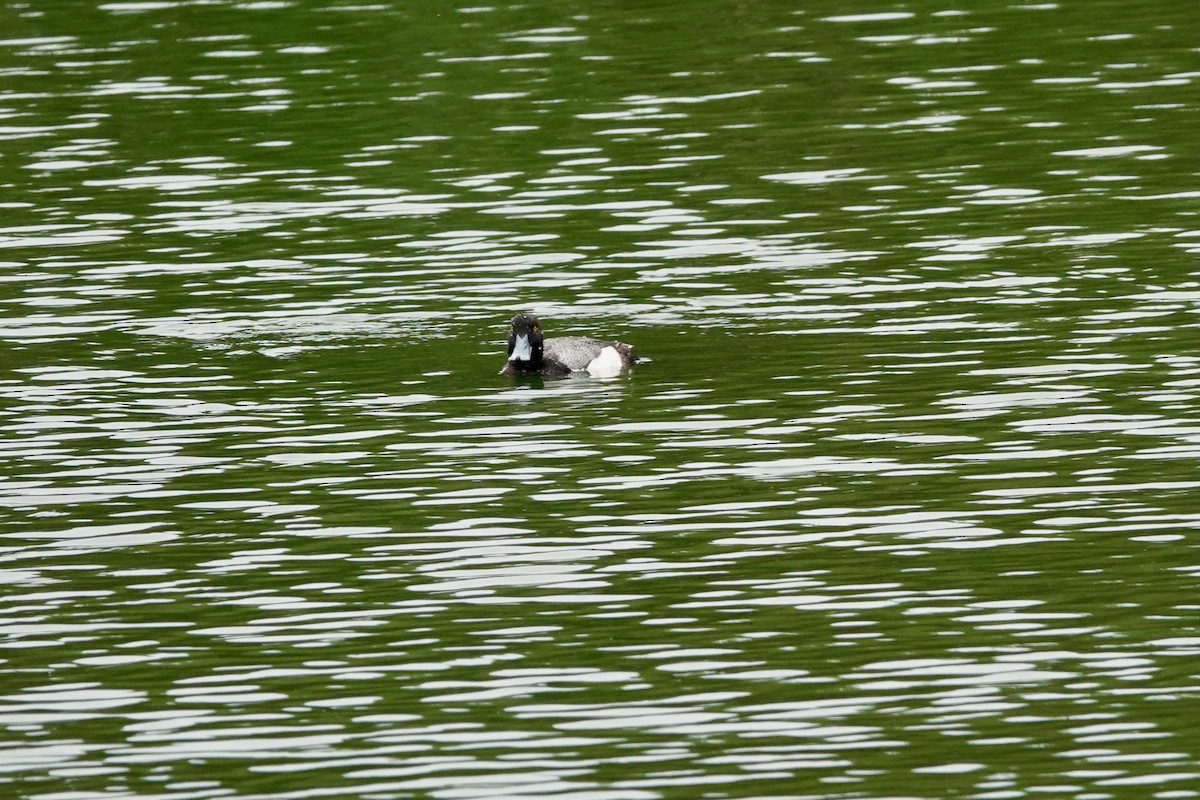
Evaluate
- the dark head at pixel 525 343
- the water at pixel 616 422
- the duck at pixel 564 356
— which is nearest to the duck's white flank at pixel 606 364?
the duck at pixel 564 356

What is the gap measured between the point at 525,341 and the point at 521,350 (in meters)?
0.10

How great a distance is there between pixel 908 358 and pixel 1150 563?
664cm

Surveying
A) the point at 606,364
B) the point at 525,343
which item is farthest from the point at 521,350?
the point at 606,364

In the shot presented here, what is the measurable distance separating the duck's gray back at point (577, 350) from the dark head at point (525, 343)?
143 mm

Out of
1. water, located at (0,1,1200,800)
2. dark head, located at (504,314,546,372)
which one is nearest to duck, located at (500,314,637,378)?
dark head, located at (504,314,546,372)

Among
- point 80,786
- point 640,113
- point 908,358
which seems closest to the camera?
point 80,786

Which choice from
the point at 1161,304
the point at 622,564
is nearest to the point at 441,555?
the point at 622,564

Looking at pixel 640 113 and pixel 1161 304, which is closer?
pixel 1161 304

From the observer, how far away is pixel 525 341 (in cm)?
2366

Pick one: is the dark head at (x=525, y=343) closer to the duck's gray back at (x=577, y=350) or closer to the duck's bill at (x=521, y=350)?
the duck's bill at (x=521, y=350)

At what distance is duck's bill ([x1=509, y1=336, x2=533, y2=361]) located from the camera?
23.7 meters

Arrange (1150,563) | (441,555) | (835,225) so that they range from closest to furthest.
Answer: (1150,563) → (441,555) → (835,225)

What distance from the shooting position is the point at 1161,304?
81.8ft

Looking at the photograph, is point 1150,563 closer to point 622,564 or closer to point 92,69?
point 622,564
